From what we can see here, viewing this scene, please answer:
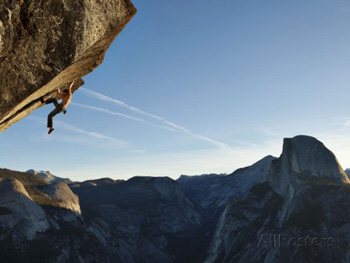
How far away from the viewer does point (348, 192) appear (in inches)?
2707

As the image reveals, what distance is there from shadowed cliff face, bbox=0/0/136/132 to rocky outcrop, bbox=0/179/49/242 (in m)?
75.0

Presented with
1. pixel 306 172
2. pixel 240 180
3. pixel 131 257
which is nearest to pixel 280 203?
pixel 306 172

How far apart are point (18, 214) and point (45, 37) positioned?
7924 cm

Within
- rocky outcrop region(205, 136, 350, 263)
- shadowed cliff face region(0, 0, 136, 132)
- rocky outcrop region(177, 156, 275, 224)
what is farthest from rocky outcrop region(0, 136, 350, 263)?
shadowed cliff face region(0, 0, 136, 132)

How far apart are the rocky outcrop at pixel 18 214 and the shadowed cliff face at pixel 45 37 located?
74951mm

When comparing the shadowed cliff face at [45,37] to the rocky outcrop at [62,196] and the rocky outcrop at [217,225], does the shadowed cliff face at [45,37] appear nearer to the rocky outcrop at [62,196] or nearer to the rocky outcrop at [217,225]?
the rocky outcrop at [217,225]

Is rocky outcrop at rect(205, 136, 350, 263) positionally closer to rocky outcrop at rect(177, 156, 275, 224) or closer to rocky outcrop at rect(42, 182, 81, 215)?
rocky outcrop at rect(42, 182, 81, 215)

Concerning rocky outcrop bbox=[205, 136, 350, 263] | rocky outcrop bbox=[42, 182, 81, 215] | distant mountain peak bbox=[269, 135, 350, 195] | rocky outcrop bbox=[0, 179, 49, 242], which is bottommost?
rocky outcrop bbox=[0, 179, 49, 242]

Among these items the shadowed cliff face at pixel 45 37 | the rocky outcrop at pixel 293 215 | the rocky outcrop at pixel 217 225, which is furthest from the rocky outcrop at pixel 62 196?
the shadowed cliff face at pixel 45 37

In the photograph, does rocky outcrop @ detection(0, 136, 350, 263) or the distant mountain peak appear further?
the distant mountain peak

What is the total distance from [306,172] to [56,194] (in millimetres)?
76202

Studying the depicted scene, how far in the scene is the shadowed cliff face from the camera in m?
5.73

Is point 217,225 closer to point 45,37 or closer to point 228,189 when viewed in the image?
point 228,189

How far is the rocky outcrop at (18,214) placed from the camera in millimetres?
70625
